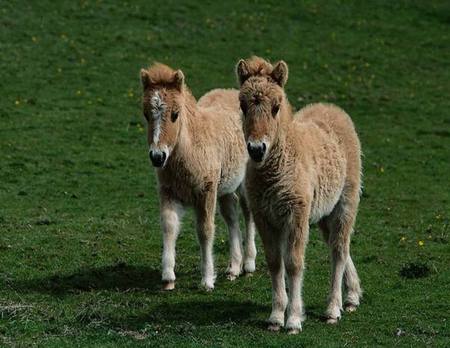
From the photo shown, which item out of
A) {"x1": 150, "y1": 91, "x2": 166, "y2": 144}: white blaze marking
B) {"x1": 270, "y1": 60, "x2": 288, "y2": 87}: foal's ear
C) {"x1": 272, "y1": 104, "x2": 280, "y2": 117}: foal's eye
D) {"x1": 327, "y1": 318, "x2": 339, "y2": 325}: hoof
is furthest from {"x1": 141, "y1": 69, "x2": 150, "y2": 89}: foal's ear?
{"x1": 327, "y1": 318, "x2": 339, "y2": 325}: hoof

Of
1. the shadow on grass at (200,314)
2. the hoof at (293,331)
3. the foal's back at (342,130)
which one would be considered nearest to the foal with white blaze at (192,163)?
the shadow on grass at (200,314)

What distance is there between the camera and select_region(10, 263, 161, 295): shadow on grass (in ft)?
39.0

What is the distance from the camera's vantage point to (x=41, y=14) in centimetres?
3177

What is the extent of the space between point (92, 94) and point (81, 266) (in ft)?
44.6

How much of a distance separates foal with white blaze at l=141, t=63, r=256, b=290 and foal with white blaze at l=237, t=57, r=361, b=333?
1802 mm

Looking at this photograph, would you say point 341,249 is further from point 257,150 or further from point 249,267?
point 249,267

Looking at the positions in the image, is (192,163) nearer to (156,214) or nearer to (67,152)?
(156,214)

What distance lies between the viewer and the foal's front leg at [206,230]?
12336mm

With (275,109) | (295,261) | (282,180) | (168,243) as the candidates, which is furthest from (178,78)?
(295,261)

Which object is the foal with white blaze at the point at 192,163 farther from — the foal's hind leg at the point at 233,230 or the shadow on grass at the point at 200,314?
the shadow on grass at the point at 200,314

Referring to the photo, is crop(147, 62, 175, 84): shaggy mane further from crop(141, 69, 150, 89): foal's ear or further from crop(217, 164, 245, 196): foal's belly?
crop(217, 164, 245, 196): foal's belly

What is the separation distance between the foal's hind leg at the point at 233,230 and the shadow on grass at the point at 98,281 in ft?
3.75

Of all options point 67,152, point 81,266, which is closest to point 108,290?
point 81,266

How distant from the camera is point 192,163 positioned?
12.3 metres
